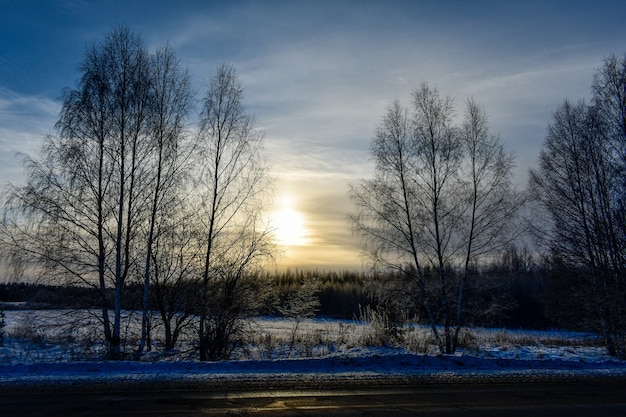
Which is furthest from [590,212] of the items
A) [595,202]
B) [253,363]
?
[253,363]

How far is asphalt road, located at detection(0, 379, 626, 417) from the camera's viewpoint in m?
6.70

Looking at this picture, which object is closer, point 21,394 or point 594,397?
point 21,394

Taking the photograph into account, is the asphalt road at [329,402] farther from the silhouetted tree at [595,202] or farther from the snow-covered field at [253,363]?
the silhouetted tree at [595,202]

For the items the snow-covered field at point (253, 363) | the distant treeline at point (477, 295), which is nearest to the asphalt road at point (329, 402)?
the snow-covered field at point (253, 363)

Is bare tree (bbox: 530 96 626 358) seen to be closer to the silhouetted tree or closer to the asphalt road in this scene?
the silhouetted tree

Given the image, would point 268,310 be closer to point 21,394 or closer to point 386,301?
point 386,301

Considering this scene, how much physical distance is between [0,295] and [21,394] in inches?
Result: 590

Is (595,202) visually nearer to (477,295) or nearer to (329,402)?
(477,295)

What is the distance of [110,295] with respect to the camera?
1459cm

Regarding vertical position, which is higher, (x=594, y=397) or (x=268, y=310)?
(x=268, y=310)

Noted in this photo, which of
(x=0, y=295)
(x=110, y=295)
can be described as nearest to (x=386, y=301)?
(x=110, y=295)

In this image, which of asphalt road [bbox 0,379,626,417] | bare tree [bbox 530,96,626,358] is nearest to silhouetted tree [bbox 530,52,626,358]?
bare tree [bbox 530,96,626,358]

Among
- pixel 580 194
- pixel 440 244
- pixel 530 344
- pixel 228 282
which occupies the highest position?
pixel 580 194

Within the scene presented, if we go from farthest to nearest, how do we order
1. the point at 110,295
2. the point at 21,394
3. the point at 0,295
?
the point at 0,295
the point at 110,295
the point at 21,394
